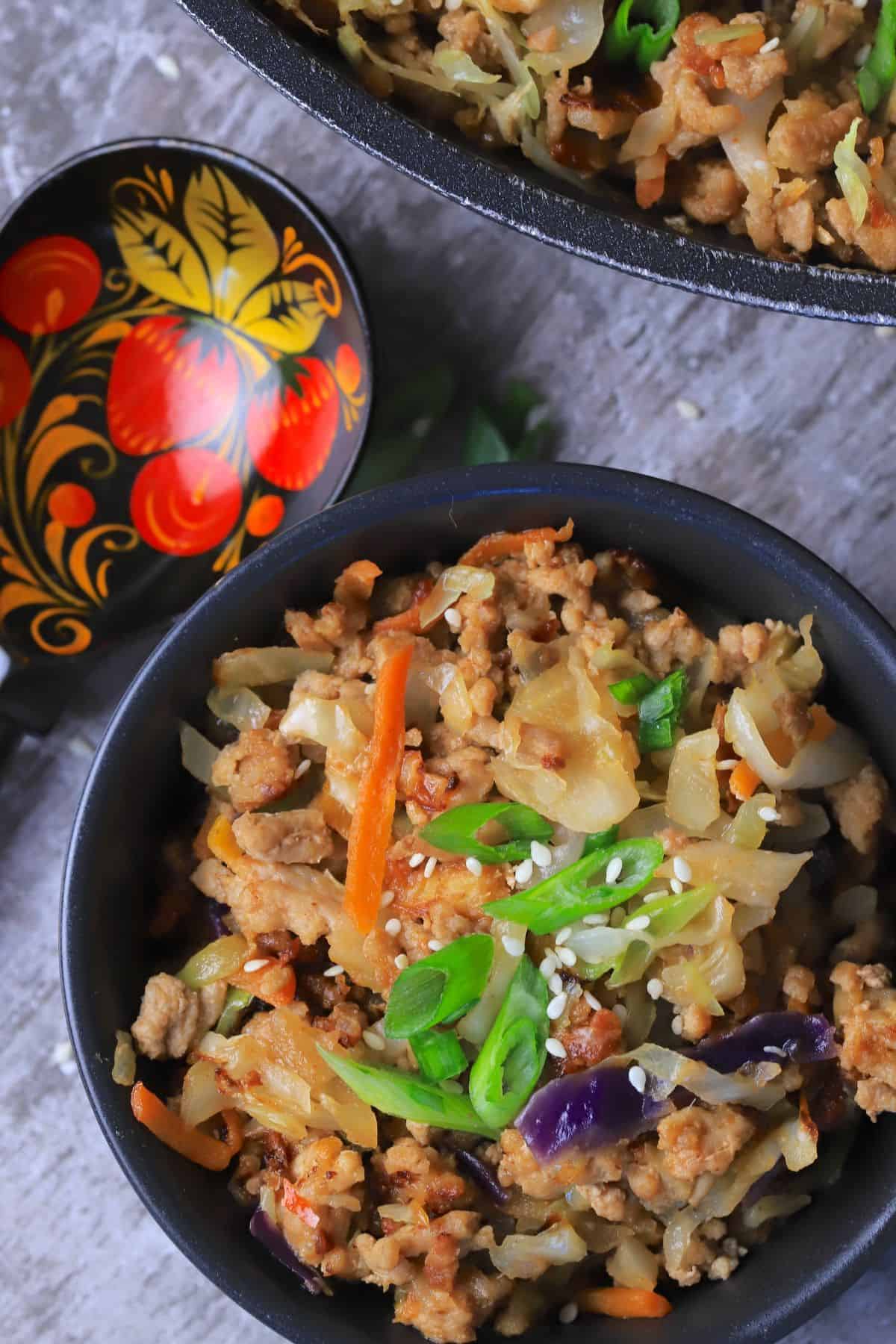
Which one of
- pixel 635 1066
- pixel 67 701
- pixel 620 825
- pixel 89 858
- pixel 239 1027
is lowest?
pixel 67 701

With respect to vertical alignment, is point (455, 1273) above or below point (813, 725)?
below

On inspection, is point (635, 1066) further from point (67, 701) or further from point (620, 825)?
point (67, 701)

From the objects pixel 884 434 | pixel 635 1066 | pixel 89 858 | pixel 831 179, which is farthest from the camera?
pixel 884 434

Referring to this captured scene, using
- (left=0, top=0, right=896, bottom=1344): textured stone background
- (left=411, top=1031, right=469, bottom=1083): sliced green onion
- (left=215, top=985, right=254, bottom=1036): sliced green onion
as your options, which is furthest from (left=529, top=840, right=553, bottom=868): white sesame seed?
(left=0, top=0, right=896, bottom=1344): textured stone background

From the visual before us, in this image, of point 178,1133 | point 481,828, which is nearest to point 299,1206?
point 178,1133

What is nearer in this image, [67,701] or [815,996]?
[815,996]

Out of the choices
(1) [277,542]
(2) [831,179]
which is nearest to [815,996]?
(1) [277,542]

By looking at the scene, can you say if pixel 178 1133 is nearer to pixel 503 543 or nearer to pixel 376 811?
pixel 376 811

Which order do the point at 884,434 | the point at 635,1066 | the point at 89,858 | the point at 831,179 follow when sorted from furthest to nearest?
the point at 884,434, the point at 831,179, the point at 89,858, the point at 635,1066
